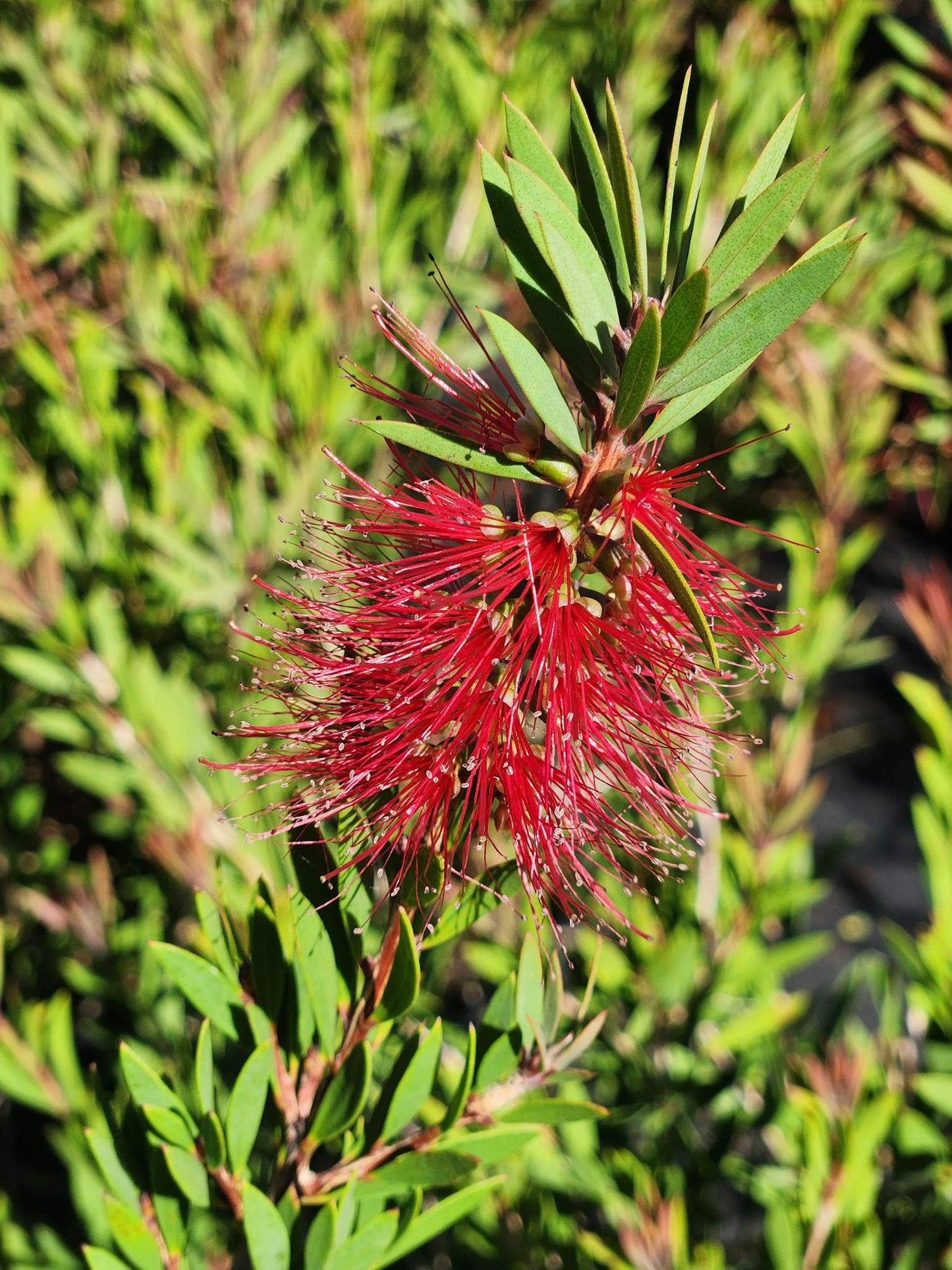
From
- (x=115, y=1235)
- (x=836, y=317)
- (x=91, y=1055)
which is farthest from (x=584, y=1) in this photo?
(x=91, y=1055)

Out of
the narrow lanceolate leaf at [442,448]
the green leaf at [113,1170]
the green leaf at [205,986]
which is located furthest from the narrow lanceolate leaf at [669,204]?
the green leaf at [113,1170]

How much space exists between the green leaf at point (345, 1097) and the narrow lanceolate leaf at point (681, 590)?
0.24 m

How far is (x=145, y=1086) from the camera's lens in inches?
18.6

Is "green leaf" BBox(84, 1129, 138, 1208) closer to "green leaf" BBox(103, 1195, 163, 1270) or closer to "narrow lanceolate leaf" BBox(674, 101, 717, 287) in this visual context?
"green leaf" BBox(103, 1195, 163, 1270)

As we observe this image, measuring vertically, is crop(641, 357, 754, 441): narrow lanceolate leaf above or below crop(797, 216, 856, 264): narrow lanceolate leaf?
below

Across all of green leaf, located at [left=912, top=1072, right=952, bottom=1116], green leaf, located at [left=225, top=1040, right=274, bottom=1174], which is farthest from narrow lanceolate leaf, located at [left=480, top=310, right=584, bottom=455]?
green leaf, located at [left=912, top=1072, right=952, bottom=1116]

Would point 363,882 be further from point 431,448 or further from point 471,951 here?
point 471,951

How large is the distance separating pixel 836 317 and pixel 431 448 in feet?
3.44

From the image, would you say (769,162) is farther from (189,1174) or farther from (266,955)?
(189,1174)

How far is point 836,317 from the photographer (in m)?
1.26

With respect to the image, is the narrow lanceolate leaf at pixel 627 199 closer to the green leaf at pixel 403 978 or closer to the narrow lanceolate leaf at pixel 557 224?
the narrow lanceolate leaf at pixel 557 224

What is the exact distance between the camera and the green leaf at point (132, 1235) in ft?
1.52

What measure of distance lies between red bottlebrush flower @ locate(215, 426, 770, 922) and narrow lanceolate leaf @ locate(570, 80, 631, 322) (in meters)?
0.08

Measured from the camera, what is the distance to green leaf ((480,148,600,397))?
15.3 inches
